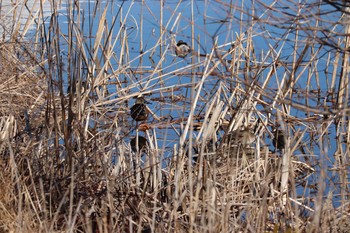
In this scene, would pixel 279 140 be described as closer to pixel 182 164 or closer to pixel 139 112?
pixel 139 112

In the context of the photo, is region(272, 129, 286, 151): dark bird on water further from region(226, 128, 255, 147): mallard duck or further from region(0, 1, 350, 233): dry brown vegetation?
region(226, 128, 255, 147): mallard duck

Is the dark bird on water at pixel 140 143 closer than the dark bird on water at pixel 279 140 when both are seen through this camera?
Yes

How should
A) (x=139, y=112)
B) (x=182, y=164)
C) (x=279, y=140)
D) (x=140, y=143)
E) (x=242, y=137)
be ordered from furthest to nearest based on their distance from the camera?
(x=139, y=112) → (x=279, y=140) → (x=140, y=143) → (x=242, y=137) → (x=182, y=164)

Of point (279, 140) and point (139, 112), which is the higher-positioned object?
point (139, 112)

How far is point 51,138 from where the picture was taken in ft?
9.75

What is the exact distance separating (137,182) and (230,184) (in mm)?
396

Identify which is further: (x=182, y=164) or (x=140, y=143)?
(x=140, y=143)

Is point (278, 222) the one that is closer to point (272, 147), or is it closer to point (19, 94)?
point (272, 147)

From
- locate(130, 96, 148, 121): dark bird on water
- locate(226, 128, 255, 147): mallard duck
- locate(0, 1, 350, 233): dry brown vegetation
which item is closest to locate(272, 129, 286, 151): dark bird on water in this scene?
locate(0, 1, 350, 233): dry brown vegetation

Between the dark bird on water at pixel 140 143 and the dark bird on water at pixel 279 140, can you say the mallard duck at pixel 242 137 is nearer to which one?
the dark bird on water at pixel 279 140

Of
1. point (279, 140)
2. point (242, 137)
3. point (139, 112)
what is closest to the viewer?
point (242, 137)

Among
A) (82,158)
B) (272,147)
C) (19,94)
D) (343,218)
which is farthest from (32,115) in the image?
(343,218)

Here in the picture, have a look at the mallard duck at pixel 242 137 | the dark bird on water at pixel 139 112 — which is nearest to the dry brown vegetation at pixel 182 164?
the mallard duck at pixel 242 137

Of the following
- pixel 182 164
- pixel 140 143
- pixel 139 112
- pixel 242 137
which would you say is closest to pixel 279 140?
pixel 242 137
